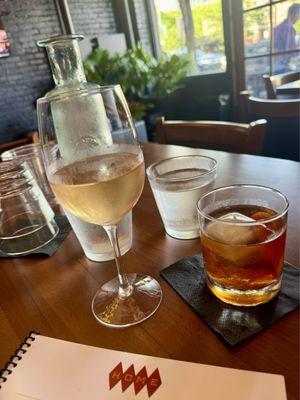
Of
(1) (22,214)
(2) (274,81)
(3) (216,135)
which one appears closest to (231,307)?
(1) (22,214)

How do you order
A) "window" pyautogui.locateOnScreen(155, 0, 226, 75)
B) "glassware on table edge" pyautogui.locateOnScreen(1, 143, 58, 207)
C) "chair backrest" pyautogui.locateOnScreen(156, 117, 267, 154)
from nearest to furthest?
"glassware on table edge" pyautogui.locateOnScreen(1, 143, 58, 207)
"chair backrest" pyautogui.locateOnScreen(156, 117, 267, 154)
"window" pyautogui.locateOnScreen(155, 0, 226, 75)

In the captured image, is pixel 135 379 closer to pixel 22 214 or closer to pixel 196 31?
pixel 22 214

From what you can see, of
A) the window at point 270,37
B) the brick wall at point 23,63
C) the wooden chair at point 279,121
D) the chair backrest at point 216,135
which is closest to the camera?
the chair backrest at point 216,135

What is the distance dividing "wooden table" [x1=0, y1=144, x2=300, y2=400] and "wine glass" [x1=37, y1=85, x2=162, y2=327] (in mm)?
29

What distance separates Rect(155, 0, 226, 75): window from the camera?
3588 mm

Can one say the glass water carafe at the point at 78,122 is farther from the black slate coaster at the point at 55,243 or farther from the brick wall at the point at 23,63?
the brick wall at the point at 23,63

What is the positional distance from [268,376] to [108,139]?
1.06 feet

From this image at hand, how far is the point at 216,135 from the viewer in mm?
1098

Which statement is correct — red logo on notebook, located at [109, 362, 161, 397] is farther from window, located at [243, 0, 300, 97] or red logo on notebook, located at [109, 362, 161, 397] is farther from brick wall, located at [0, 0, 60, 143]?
brick wall, located at [0, 0, 60, 143]

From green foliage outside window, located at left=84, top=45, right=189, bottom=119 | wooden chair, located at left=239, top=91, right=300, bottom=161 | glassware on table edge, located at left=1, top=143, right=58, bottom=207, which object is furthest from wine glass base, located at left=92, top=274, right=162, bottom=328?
green foliage outside window, located at left=84, top=45, right=189, bottom=119

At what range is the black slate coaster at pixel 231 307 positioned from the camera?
377 millimetres

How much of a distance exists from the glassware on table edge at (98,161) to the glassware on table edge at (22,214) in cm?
24

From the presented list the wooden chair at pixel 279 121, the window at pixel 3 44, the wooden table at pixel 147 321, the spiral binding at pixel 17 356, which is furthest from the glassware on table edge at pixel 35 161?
the window at pixel 3 44

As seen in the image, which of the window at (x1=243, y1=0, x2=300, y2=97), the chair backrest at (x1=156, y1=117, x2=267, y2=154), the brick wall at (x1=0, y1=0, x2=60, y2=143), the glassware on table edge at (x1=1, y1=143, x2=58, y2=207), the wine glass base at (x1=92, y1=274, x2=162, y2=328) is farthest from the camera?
the brick wall at (x1=0, y1=0, x2=60, y2=143)
